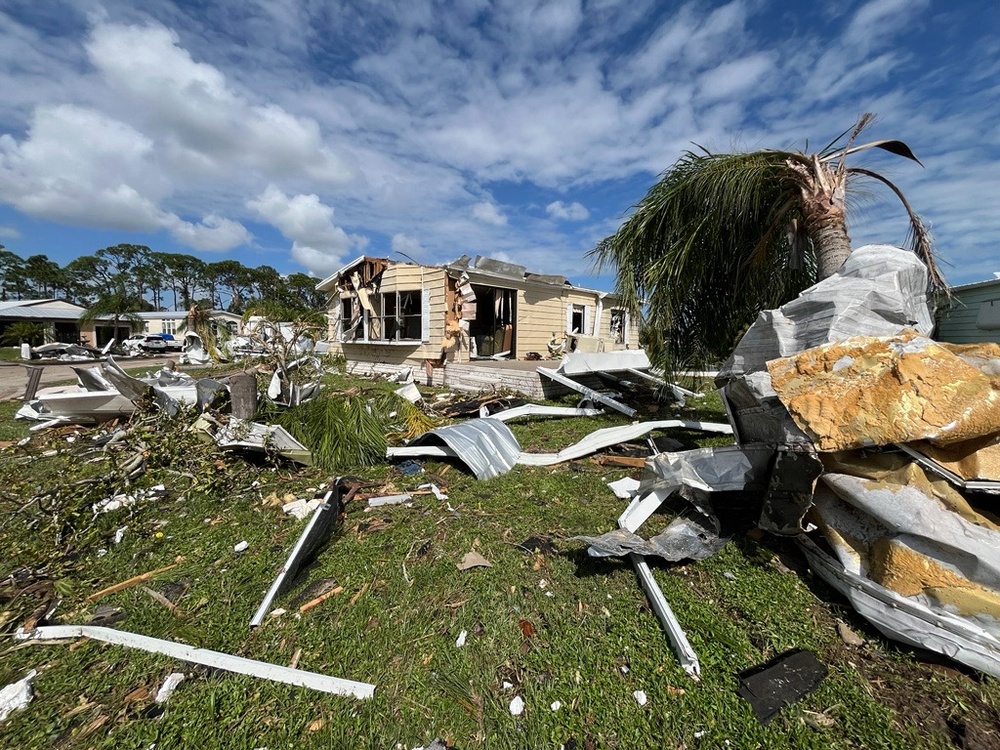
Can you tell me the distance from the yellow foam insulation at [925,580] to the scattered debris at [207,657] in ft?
8.83

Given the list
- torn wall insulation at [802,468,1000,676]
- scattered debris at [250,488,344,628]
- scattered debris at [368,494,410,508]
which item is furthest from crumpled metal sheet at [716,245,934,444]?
scattered debris at [250,488,344,628]

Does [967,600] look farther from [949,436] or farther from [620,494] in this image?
[620,494]

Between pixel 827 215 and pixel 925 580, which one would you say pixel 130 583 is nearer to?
pixel 925 580

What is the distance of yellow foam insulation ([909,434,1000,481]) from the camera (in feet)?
6.92

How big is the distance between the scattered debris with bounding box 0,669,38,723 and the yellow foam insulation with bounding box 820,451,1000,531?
4341 millimetres

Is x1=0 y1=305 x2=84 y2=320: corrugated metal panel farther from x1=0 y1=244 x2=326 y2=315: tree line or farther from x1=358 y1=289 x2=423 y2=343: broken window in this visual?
x1=358 y1=289 x2=423 y2=343: broken window

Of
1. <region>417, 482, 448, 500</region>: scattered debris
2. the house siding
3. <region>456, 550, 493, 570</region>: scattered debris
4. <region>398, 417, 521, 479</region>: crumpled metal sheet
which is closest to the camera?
<region>456, 550, 493, 570</region>: scattered debris

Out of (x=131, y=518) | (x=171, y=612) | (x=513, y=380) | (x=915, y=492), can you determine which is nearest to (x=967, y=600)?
(x=915, y=492)

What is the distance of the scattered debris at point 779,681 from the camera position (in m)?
1.72

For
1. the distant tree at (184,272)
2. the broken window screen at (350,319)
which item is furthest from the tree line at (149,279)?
the broken window screen at (350,319)

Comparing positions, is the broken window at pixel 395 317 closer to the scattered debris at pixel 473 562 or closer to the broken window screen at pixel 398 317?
the broken window screen at pixel 398 317

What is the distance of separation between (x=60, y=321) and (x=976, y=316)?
57.0 metres

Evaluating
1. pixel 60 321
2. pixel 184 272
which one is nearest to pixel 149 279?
pixel 184 272

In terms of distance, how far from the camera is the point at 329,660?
1998 mm
